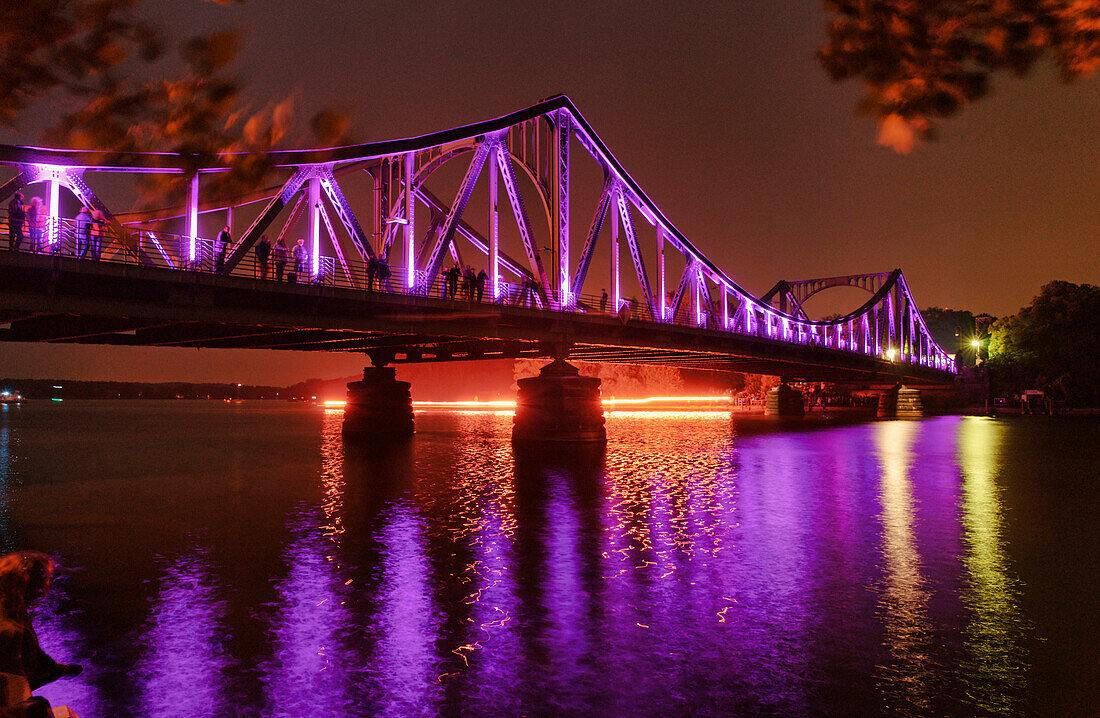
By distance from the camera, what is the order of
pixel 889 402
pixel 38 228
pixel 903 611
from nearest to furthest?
1. pixel 903 611
2. pixel 38 228
3. pixel 889 402

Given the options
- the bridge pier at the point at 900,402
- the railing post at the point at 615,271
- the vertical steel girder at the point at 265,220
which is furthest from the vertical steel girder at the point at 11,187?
the bridge pier at the point at 900,402

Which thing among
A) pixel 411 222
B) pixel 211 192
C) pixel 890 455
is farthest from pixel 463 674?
pixel 890 455

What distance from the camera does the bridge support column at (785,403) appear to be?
95.8 metres

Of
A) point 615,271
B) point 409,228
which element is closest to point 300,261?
point 409,228

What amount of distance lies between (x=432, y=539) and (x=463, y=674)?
7.75 meters

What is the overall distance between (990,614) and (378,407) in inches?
1652

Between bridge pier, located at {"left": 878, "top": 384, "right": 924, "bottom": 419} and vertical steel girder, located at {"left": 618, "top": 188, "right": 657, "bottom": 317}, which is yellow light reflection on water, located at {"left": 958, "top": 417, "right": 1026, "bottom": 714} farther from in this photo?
bridge pier, located at {"left": 878, "top": 384, "right": 924, "bottom": 419}

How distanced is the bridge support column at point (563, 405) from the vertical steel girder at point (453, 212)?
7.83m

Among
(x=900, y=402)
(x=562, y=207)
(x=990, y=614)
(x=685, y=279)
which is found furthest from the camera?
(x=900, y=402)

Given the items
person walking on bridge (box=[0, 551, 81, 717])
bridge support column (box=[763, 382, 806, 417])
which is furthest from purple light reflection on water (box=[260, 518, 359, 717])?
bridge support column (box=[763, 382, 806, 417])

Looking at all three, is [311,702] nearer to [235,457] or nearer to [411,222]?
[411,222]

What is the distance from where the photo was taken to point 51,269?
22.6 meters

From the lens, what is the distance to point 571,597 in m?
10.6

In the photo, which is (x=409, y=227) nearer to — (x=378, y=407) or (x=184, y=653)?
(x=378, y=407)
